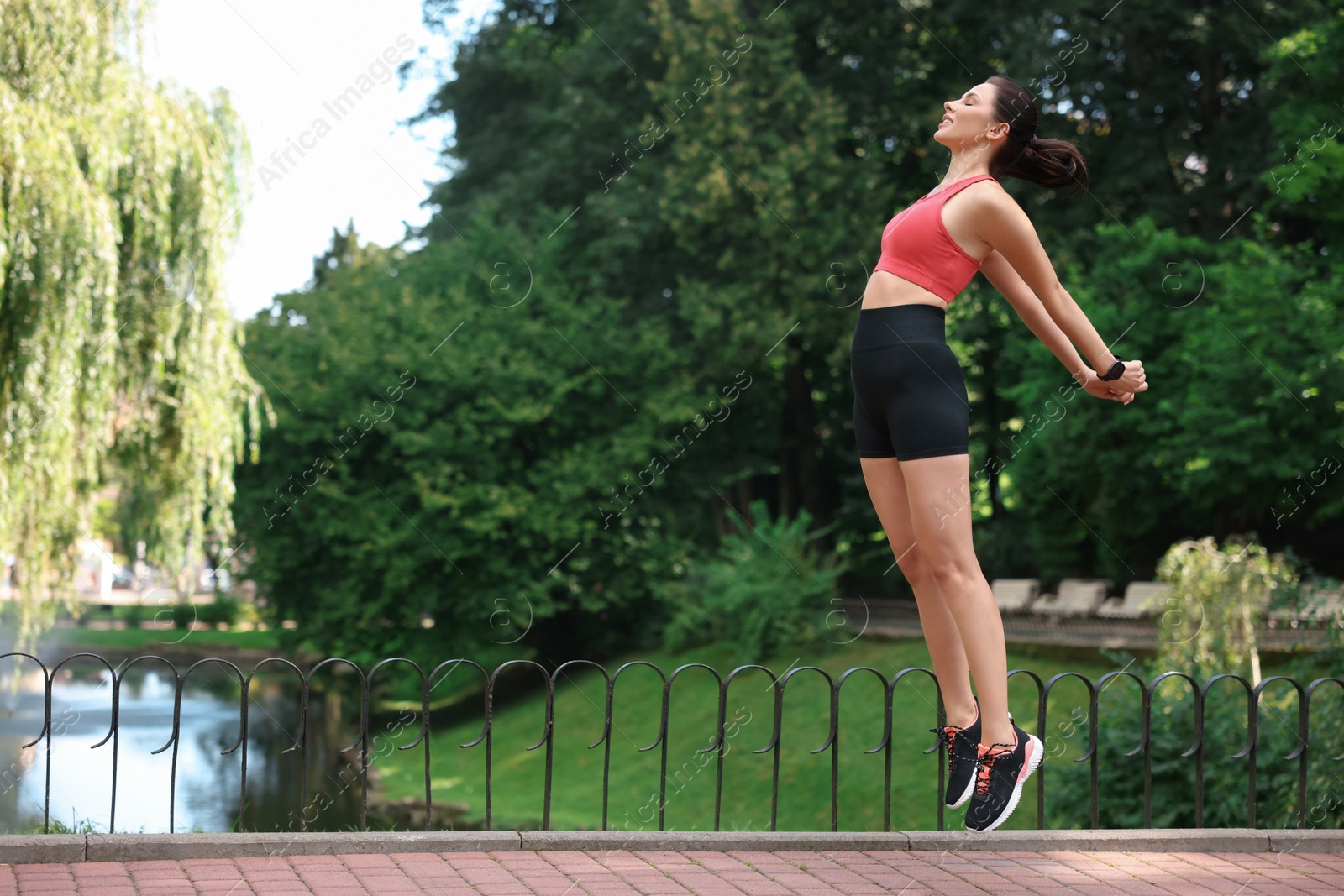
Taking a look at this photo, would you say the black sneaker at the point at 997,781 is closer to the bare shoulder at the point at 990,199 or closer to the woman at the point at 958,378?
the woman at the point at 958,378

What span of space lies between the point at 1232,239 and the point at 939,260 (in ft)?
63.7

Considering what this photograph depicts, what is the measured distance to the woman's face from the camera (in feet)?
11.8

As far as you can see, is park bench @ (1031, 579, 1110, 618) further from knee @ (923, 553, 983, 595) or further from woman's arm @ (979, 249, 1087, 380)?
knee @ (923, 553, 983, 595)

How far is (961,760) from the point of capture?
12.0 ft

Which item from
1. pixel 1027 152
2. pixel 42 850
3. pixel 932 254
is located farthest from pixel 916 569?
pixel 42 850

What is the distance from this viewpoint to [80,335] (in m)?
10.2

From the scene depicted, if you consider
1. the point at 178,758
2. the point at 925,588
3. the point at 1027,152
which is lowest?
the point at 178,758

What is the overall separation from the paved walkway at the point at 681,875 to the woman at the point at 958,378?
1270mm

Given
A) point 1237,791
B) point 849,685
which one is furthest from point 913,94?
point 1237,791

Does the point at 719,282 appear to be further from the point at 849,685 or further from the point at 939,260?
the point at 939,260

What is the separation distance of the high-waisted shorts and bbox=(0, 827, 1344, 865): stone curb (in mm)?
2220

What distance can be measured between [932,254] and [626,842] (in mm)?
2987

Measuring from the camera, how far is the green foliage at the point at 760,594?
2384cm

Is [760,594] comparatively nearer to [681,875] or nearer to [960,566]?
[681,875]
